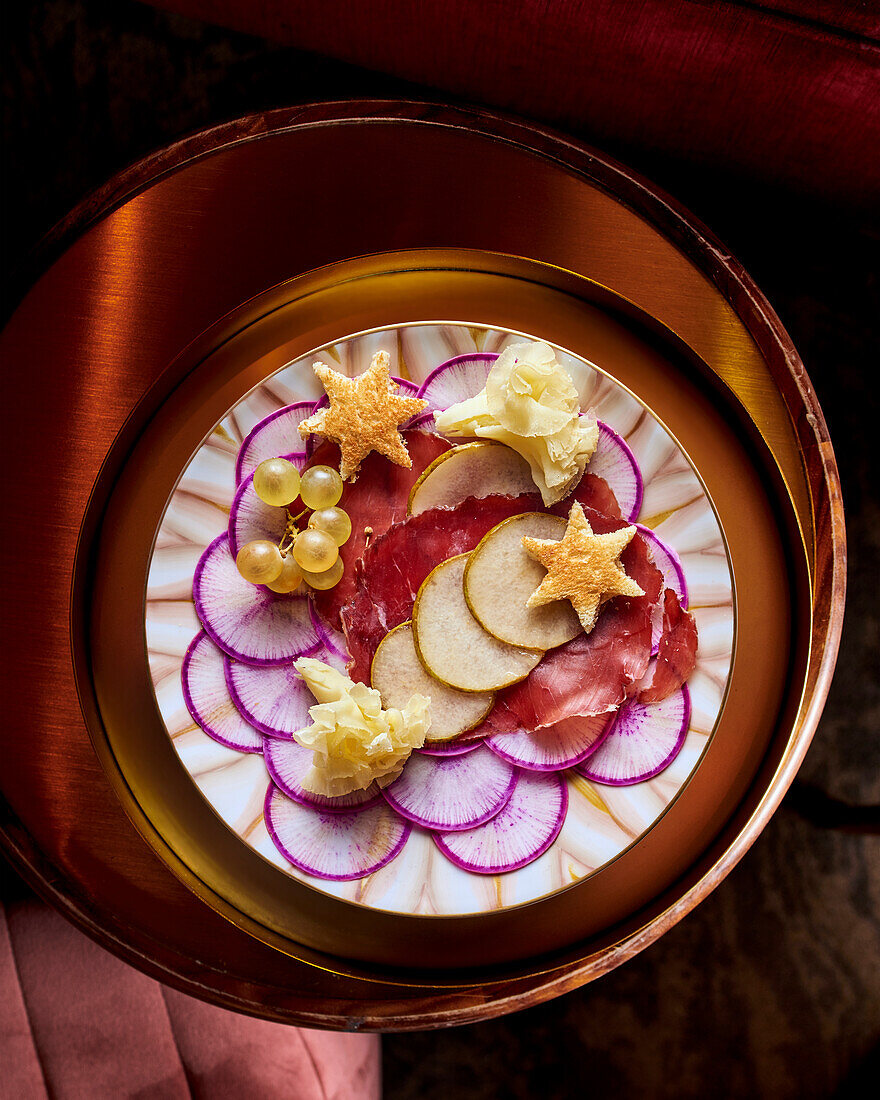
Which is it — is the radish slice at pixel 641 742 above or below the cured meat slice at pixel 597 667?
below

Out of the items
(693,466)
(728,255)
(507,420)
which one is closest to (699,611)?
(693,466)

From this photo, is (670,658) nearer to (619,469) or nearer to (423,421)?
(619,469)

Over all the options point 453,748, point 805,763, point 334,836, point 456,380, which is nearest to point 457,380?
point 456,380

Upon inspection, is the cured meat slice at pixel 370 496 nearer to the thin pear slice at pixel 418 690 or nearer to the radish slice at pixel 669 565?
the thin pear slice at pixel 418 690

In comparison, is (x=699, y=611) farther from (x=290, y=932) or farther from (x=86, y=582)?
(x=86, y=582)

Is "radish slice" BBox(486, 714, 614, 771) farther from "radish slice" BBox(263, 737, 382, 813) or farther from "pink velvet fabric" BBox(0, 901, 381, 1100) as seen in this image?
"pink velvet fabric" BBox(0, 901, 381, 1100)

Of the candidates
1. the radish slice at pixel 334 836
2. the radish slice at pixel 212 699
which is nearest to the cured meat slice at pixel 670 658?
the radish slice at pixel 334 836
